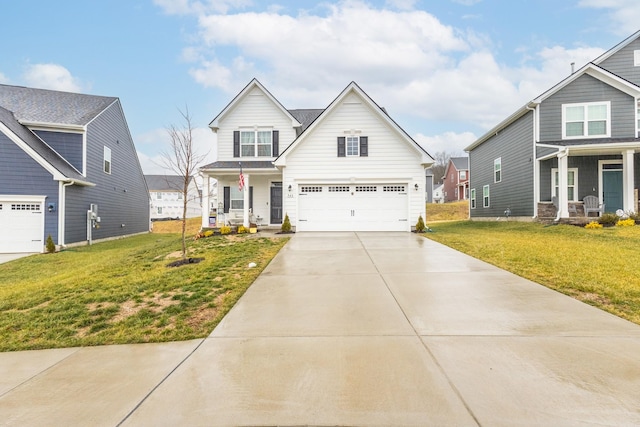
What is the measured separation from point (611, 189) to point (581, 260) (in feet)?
39.8

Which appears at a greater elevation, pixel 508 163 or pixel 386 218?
pixel 508 163

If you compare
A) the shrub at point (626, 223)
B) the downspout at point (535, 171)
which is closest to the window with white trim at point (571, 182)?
the downspout at point (535, 171)

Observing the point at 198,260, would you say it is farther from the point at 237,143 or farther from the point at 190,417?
the point at 237,143

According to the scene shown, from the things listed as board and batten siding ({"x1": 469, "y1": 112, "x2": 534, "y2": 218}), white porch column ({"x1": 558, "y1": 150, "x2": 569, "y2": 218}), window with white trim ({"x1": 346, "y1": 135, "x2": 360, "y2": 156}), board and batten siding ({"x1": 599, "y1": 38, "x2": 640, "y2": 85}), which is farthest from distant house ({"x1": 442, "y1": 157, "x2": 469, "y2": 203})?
window with white trim ({"x1": 346, "y1": 135, "x2": 360, "y2": 156})

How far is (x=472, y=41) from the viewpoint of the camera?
17688 millimetres

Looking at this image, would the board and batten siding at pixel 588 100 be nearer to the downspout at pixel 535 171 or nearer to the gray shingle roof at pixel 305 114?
the downspout at pixel 535 171

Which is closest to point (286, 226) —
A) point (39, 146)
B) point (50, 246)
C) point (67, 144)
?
point (50, 246)

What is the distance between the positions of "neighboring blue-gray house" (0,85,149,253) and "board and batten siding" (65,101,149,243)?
50mm

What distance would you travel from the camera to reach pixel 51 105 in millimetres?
17953

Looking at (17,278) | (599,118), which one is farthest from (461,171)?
(17,278)

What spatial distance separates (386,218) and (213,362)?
13.0 m

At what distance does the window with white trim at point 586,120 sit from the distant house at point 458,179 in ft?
105

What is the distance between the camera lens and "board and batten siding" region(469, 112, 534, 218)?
17.0m

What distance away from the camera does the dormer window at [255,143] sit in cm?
1772
